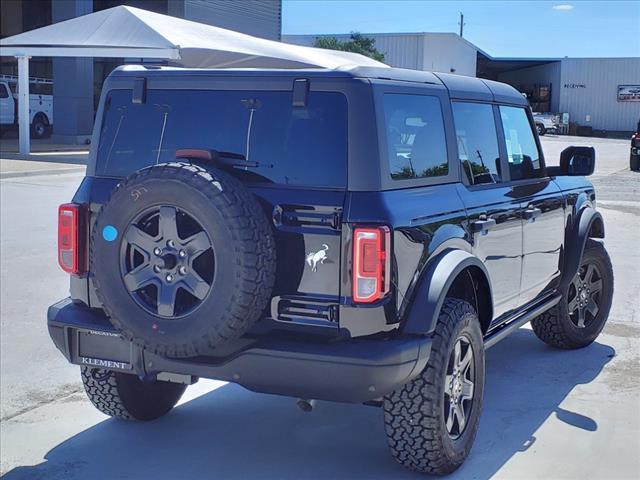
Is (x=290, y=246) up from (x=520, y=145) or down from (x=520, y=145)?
down

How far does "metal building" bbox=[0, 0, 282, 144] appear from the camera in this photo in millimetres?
29203

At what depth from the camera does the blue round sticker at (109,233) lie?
12.5ft

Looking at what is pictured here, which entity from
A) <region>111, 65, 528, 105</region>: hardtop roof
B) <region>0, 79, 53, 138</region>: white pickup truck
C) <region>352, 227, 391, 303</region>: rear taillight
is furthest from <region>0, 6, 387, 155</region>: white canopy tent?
<region>352, 227, 391, 303</region>: rear taillight

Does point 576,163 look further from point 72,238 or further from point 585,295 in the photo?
point 72,238

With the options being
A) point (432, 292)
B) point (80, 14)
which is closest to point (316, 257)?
point (432, 292)

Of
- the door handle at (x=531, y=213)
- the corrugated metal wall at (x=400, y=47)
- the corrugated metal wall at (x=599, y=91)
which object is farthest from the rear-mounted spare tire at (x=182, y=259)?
the corrugated metal wall at (x=599, y=91)

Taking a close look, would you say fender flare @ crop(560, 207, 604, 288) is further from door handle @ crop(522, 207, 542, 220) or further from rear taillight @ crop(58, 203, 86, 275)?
rear taillight @ crop(58, 203, 86, 275)

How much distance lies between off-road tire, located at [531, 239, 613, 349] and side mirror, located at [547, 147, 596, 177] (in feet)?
2.26

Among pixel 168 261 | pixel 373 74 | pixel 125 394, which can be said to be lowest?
pixel 125 394

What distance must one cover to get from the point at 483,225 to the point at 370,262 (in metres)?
1.16

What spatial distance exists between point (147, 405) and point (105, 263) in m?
1.37

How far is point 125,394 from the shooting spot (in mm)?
4738

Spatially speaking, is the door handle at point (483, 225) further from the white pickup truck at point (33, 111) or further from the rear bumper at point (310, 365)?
the white pickup truck at point (33, 111)

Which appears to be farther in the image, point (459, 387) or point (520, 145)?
point (520, 145)
